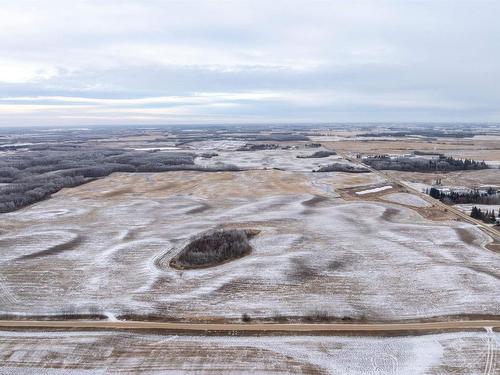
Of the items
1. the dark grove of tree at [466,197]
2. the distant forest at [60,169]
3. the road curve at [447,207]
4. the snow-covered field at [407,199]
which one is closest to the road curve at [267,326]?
the road curve at [447,207]

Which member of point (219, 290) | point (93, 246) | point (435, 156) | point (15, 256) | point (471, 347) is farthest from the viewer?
point (435, 156)

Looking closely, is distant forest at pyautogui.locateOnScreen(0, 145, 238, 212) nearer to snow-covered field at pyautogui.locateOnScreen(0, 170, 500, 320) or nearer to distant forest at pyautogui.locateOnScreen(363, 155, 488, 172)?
snow-covered field at pyautogui.locateOnScreen(0, 170, 500, 320)

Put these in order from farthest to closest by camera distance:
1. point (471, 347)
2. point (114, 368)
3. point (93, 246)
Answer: point (93, 246)
point (471, 347)
point (114, 368)

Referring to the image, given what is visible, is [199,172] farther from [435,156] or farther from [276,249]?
[435,156]

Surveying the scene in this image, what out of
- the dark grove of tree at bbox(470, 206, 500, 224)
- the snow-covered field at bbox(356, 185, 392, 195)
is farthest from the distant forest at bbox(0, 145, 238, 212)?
the dark grove of tree at bbox(470, 206, 500, 224)

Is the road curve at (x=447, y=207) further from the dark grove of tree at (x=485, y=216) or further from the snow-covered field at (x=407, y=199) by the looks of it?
the snow-covered field at (x=407, y=199)

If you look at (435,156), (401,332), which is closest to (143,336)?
(401,332)
